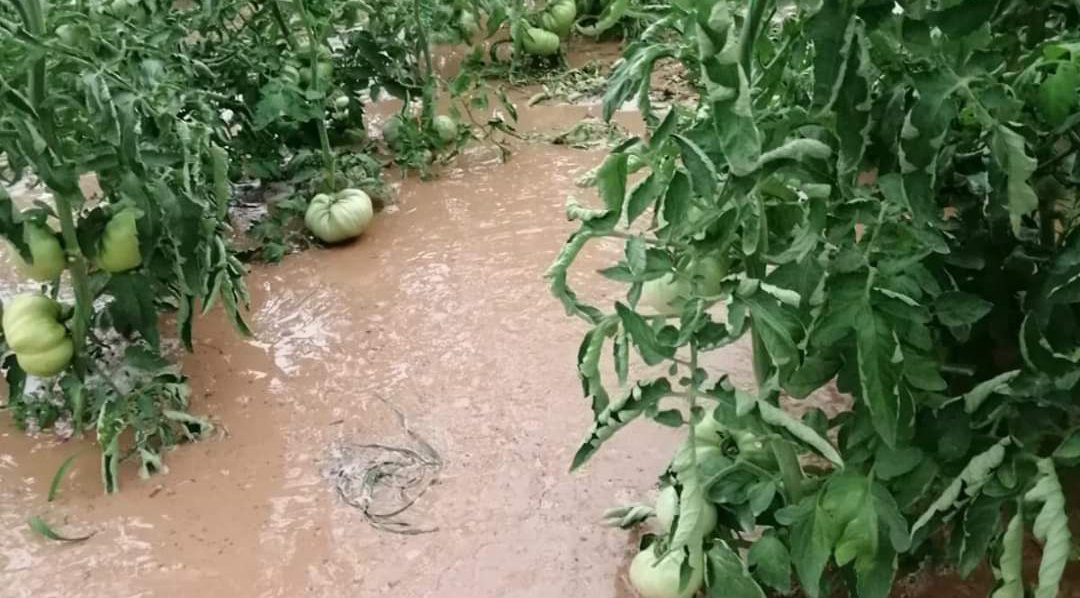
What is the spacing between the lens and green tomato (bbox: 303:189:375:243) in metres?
2.99

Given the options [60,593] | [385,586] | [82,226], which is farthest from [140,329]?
[385,586]

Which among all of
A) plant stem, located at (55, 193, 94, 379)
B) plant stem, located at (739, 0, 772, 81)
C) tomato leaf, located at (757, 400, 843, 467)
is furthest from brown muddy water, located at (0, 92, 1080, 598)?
plant stem, located at (739, 0, 772, 81)

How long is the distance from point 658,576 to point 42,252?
1.38 m

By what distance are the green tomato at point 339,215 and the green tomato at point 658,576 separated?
60.1 inches

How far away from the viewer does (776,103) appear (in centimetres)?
165

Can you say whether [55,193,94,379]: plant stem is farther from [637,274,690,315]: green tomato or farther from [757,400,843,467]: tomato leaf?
[757,400,843,467]: tomato leaf

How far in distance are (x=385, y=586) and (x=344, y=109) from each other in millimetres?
1928

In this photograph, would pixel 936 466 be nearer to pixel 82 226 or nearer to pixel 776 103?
pixel 776 103

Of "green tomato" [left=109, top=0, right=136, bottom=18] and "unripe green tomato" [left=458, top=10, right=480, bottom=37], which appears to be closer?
"green tomato" [left=109, top=0, right=136, bottom=18]

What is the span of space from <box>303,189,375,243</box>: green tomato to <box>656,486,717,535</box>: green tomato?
149 centimetres

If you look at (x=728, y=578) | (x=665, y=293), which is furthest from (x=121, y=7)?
(x=728, y=578)

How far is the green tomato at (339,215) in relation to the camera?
299 centimetres

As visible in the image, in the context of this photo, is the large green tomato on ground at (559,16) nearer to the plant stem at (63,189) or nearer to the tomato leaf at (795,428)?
the plant stem at (63,189)

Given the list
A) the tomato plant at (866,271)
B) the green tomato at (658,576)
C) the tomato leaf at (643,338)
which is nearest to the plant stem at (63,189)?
the tomato plant at (866,271)
